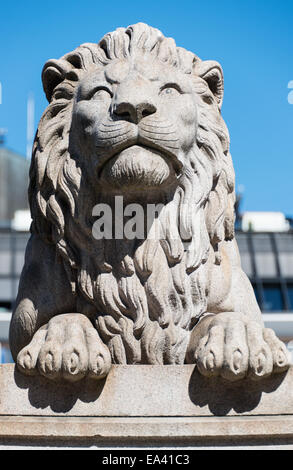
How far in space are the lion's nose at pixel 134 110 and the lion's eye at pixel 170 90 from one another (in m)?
0.19

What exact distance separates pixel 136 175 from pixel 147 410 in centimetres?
117

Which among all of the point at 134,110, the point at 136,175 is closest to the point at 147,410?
the point at 136,175

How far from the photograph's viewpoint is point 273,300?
22.3 metres

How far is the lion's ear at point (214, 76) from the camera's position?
4.43 meters

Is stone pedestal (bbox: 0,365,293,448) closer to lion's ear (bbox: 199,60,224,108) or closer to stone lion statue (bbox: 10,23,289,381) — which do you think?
stone lion statue (bbox: 10,23,289,381)

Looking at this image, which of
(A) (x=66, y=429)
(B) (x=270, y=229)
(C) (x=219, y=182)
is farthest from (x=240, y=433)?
(B) (x=270, y=229)

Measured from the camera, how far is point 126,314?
13.0 ft

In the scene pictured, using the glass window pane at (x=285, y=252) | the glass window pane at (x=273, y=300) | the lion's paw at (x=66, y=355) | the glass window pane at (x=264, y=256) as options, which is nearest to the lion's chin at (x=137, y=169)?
the lion's paw at (x=66, y=355)

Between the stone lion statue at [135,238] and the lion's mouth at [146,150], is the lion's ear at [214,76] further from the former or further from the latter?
the lion's mouth at [146,150]

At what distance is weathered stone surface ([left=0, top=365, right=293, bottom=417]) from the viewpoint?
3684 millimetres

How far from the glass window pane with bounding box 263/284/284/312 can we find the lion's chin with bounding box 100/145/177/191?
1880cm

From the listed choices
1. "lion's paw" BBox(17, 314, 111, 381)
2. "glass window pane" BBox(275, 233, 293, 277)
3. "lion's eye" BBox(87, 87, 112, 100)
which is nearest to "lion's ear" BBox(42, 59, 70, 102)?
"lion's eye" BBox(87, 87, 112, 100)

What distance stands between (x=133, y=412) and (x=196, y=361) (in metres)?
0.40
